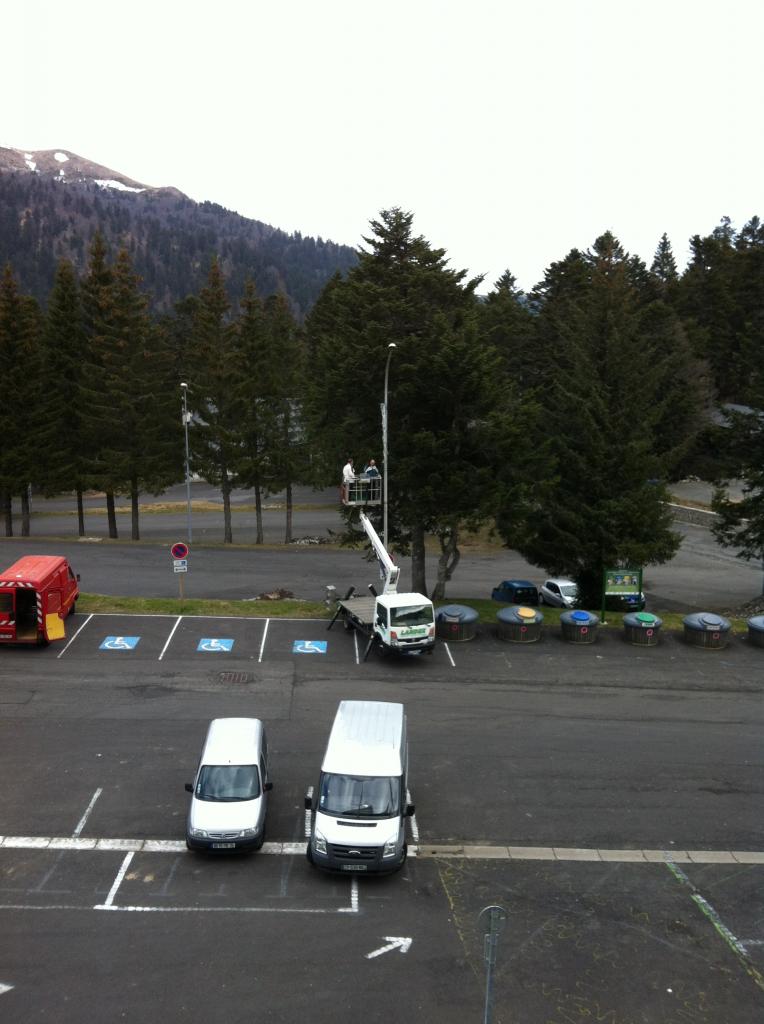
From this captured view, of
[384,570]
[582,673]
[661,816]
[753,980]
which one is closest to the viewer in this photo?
[753,980]

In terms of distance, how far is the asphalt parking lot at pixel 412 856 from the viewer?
1108 centimetres

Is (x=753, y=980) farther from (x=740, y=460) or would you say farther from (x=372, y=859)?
(x=740, y=460)

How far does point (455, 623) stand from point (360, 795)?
13.7 metres

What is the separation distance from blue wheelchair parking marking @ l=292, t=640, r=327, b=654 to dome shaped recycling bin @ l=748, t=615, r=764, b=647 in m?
15.3

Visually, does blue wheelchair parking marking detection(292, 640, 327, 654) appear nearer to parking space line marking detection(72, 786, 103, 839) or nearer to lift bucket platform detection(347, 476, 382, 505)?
lift bucket platform detection(347, 476, 382, 505)

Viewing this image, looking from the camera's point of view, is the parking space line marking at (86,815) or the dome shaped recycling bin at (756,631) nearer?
the parking space line marking at (86,815)

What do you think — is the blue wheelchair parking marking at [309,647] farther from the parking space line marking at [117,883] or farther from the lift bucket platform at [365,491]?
the parking space line marking at [117,883]

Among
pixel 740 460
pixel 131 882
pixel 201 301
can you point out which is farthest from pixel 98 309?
pixel 131 882

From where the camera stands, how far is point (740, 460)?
36.2 metres

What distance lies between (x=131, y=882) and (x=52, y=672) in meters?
11.5

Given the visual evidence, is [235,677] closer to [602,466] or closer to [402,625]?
[402,625]

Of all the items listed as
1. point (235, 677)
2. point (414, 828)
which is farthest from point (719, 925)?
point (235, 677)

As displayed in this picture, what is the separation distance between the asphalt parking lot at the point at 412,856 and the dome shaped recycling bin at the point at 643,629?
8.49ft

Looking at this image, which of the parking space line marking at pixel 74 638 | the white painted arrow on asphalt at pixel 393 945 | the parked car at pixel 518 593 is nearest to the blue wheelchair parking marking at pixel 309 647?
the parking space line marking at pixel 74 638
